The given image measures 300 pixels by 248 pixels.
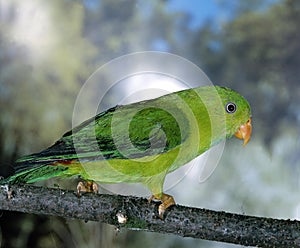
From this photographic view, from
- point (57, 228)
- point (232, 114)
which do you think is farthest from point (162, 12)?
point (232, 114)

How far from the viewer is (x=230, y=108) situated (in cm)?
118

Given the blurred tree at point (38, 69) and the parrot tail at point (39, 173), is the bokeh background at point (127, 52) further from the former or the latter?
the parrot tail at point (39, 173)

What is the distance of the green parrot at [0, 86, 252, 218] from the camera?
1.03 m

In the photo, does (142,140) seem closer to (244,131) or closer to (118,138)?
(118,138)

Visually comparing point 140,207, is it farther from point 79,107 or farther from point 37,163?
point 79,107

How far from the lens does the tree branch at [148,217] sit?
1007 mm

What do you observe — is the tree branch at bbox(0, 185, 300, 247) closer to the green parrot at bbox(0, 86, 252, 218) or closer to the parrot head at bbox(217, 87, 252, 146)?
the green parrot at bbox(0, 86, 252, 218)

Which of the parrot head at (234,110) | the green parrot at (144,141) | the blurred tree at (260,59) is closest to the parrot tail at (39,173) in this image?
the green parrot at (144,141)

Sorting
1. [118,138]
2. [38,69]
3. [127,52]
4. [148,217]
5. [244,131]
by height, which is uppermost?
[127,52]

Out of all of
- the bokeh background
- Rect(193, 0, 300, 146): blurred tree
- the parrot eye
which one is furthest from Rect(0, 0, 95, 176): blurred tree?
the parrot eye

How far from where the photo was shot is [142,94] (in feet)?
7.28

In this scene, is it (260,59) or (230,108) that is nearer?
(230,108)

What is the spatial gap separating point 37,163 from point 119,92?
160 cm

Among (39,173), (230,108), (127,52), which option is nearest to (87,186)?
(39,173)
